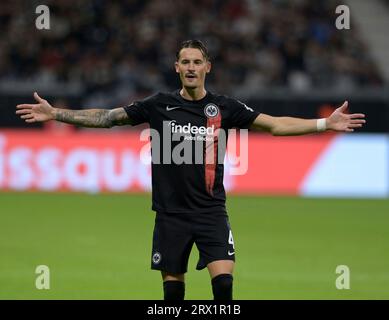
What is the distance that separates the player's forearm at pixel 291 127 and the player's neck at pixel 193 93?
0.61 metres

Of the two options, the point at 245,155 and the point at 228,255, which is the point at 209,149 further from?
the point at 245,155

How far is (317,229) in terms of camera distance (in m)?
14.5

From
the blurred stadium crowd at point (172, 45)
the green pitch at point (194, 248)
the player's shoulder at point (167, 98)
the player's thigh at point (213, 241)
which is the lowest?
the green pitch at point (194, 248)

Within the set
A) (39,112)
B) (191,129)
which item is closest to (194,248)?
(39,112)

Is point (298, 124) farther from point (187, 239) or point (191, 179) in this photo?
point (187, 239)

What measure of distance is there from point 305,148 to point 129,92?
17.3 feet

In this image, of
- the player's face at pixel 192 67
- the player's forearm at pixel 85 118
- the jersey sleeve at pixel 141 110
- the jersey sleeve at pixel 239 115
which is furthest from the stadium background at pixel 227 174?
the player's face at pixel 192 67

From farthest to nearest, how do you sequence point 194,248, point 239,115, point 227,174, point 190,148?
point 227,174 → point 194,248 → point 239,115 → point 190,148

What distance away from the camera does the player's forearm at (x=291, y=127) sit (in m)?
7.29

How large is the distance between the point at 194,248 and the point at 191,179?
226 inches

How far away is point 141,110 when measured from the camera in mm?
7277

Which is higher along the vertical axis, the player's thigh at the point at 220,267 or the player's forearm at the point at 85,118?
the player's forearm at the point at 85,118

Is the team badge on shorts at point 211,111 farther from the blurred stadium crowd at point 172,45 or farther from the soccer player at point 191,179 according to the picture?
the blurred stadium crowd at point 172,45

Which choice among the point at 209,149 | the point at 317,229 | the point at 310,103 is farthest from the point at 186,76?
the point at 310,103
